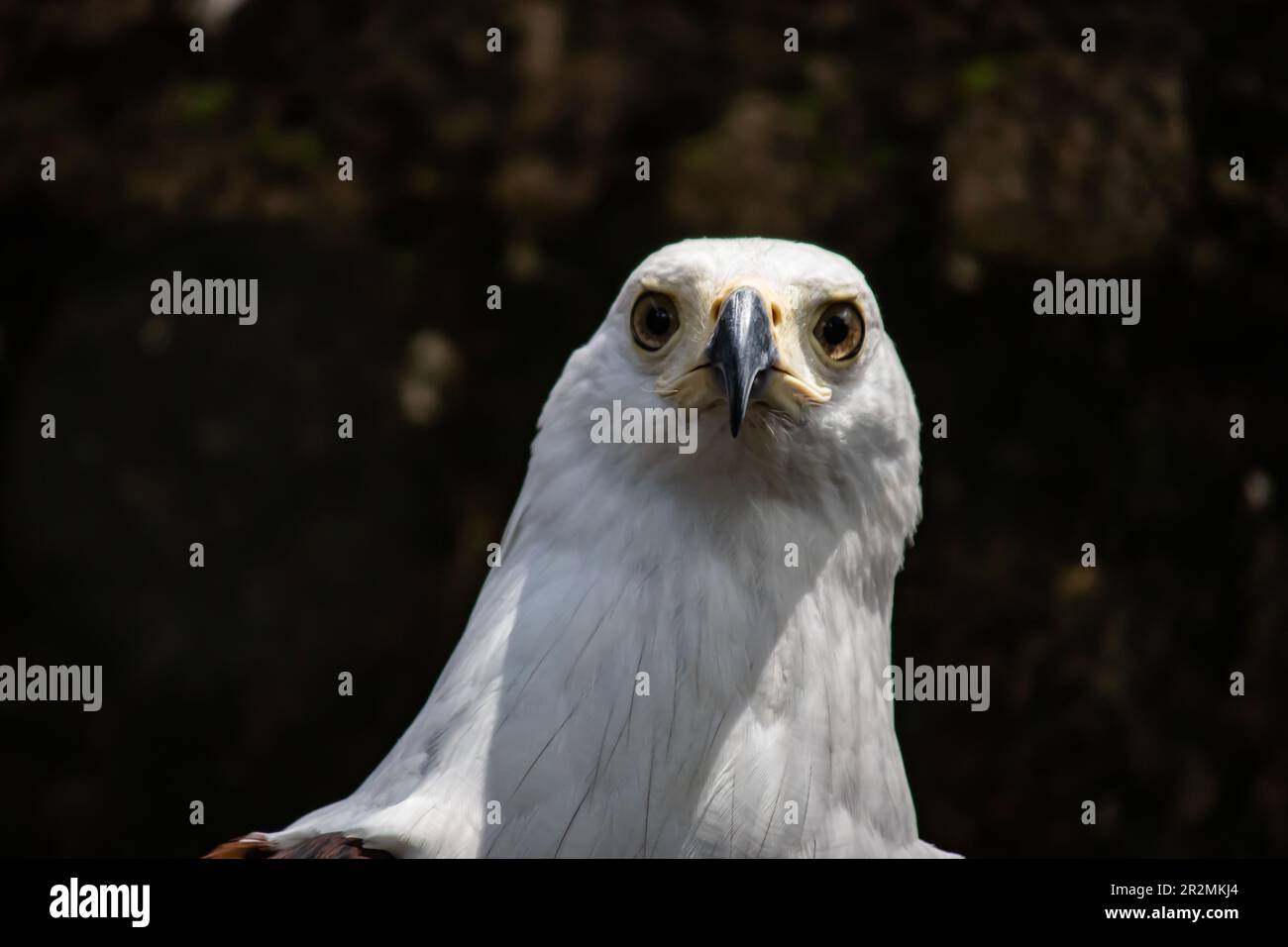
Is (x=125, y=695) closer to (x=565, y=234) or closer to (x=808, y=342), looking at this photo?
(x=565, y=234)

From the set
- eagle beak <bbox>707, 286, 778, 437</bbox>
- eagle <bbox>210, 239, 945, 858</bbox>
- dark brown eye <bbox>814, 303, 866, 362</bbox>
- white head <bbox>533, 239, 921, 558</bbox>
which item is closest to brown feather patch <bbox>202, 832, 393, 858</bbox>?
eagle <bbox>210, 239, 945, 858</bbox>

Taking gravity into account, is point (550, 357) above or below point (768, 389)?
above

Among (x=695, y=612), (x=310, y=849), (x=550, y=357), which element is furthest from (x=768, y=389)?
(x=550, y=357)

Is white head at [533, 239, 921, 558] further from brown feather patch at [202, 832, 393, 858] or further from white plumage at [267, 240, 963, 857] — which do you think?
brown feather patch at [202, 832, 393, 858]

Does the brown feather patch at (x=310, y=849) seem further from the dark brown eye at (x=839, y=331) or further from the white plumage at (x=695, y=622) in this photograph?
the dark brown eye at (x=839, y=331)

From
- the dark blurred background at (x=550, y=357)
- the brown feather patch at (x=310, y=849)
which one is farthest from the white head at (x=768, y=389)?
the dark blurred background at (x=550, y=357)

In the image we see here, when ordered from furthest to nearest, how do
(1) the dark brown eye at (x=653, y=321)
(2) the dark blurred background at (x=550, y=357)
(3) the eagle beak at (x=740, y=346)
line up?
1. (2) the dark blurred background at (x=550, y=357)
2. (1) the dark brown eye at (x=653, y=321)
3. (3) the eagle beak at (x=740, y=346)

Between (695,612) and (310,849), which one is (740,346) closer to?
(695,612)

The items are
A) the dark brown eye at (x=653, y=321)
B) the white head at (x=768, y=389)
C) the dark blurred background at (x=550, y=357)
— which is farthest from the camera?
the dark blurred background at (x=550, y=357)
